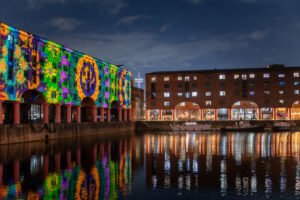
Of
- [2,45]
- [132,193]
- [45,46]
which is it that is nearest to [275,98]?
[45,46]

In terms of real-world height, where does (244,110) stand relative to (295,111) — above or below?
above

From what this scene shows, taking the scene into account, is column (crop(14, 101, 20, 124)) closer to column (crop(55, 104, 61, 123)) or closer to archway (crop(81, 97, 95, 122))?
column (crop(55, 104, 61, 123))

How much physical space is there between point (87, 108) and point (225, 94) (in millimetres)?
53601

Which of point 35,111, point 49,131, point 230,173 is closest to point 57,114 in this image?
point 35,111

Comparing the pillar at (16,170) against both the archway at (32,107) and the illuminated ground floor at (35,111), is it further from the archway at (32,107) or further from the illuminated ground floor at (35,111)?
the archway at (32,107)

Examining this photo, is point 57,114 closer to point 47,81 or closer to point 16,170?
point 47,81

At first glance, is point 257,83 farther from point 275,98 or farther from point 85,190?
point 85,190

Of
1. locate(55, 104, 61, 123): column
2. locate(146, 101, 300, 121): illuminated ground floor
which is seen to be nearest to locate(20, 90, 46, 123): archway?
locate(55, 104, 61, 123): column

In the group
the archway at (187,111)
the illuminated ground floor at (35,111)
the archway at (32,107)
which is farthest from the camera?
the archway at (187,111)

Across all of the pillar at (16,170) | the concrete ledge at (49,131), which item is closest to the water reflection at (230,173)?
the pillar at (16,170)

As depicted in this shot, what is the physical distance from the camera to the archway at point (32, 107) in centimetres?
6812

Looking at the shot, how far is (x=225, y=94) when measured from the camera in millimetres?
131250

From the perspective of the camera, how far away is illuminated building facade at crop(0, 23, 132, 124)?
194 ft

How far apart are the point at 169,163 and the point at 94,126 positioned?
5337 cm
